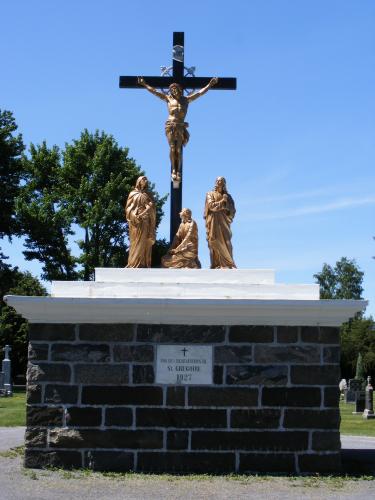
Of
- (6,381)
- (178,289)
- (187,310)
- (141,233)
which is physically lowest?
(6,381)

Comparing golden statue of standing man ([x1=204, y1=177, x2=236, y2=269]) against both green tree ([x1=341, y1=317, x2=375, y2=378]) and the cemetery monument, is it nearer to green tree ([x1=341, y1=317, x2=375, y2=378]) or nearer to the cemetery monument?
the cemetery monument

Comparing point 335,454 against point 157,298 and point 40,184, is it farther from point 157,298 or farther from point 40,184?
point 40,184

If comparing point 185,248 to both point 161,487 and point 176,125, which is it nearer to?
point 176,125

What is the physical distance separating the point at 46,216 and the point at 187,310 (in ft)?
72.9

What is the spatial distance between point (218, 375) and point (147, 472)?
138 centimetres

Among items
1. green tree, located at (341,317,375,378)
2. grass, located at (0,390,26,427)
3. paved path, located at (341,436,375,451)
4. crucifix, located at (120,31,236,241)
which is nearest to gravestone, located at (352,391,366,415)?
paved path, located at (341,436,375,451)

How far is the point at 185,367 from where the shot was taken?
28.1 feet

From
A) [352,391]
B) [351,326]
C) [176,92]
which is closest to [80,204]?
[352,391]

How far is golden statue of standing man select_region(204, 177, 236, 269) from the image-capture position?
9.83m

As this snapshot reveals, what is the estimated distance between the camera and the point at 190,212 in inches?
402

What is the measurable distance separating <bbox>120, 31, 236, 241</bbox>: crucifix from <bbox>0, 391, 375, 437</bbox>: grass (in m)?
6.97

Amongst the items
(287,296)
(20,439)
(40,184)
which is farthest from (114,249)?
(287,296)

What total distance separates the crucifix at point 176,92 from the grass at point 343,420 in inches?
274

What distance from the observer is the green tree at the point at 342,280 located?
189 ft
